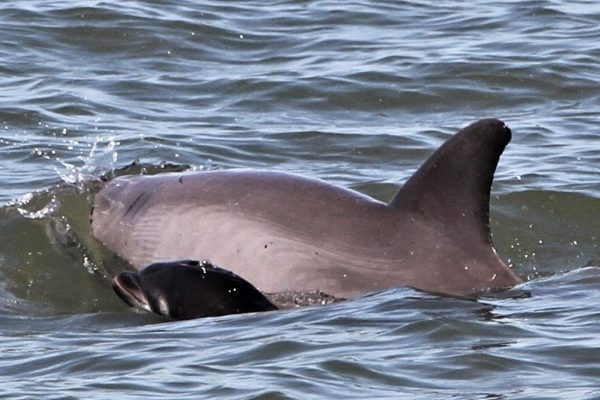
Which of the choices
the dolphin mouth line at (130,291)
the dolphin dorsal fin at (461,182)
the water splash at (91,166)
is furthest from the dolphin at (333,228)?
the water splash at (91,166)

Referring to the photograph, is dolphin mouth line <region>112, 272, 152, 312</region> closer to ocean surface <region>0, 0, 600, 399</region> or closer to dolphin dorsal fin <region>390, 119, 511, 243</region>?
ocean surface <region>0, 0, 600, 399</region>

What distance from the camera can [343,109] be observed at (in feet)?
47.4

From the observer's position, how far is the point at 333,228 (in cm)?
880

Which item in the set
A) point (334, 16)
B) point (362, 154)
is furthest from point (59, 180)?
point (334, 16)

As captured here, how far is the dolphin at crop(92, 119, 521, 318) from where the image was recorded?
27.7 feet

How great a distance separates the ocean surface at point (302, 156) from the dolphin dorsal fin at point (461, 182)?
423 millimetres

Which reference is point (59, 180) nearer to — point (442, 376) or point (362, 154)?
point (362, 154)

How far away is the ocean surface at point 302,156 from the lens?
744cm

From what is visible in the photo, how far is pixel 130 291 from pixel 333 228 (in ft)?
3.70

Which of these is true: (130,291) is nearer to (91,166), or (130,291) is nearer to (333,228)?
(333,228)

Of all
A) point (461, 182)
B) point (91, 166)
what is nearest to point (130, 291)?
point (461, 182)

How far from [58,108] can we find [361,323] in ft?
21.6

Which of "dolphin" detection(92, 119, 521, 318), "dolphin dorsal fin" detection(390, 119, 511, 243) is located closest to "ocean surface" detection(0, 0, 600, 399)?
"dolphin" detection(92, 119, 521, 318)

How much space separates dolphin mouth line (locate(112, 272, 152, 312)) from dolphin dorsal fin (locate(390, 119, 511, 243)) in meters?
1.43
